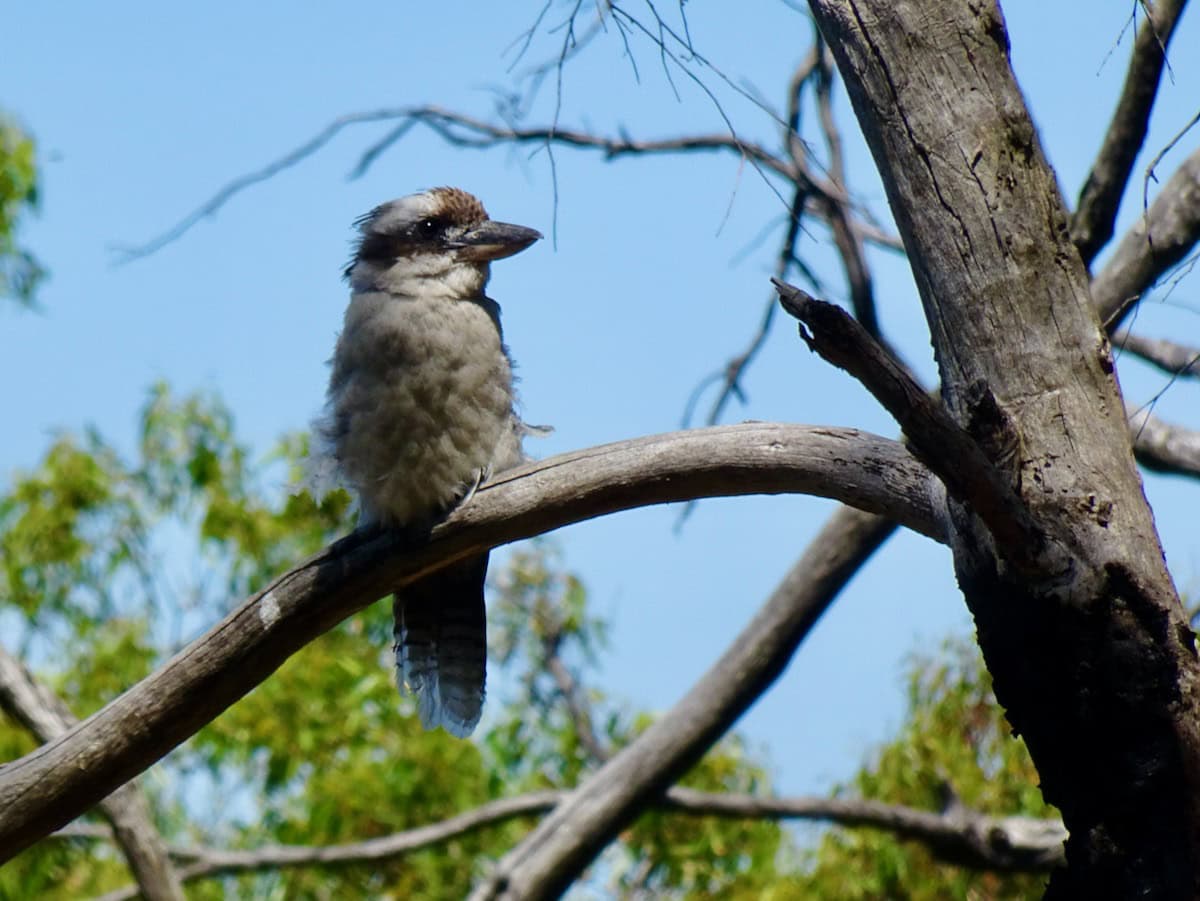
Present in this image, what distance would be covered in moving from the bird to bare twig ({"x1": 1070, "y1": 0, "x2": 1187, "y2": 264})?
4.37ft

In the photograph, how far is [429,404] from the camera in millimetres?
2918

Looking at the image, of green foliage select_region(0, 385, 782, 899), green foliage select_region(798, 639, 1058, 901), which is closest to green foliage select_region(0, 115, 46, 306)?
green foliage select_region(0, 385, 782, 899)

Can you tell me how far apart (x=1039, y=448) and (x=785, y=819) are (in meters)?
2.73

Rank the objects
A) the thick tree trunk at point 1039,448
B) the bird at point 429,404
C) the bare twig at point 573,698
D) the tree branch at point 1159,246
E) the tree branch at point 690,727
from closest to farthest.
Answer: the thick tree trunk at point 1039,448
the bird at point 429,404
the tree branch at point 1159,246
the tree branch at point 690,727
the bare twig at point 573,698

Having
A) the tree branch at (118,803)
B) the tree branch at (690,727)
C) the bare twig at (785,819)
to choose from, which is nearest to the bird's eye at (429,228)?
the tree branch at (690,727)

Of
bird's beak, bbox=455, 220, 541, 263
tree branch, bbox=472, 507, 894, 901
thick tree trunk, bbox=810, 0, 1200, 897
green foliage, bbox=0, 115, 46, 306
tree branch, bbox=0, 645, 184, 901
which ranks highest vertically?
green foliage, bbox=0, 115, 46, 306

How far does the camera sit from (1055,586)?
6.22ft

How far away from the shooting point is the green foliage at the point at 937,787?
480cm

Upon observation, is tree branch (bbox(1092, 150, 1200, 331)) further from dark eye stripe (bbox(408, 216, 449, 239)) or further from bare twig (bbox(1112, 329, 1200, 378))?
dark eye stripe (bbox(408, 216, 449, 239))

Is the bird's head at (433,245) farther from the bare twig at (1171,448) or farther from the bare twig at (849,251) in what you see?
the bare twig at (1171,448)

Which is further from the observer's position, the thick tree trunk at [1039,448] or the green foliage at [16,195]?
the green foliage at [16,195]

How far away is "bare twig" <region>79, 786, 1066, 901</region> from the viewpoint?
165 inches

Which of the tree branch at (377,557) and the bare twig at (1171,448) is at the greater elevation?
the bare twig at (1171,448)

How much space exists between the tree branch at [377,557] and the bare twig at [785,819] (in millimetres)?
2047
